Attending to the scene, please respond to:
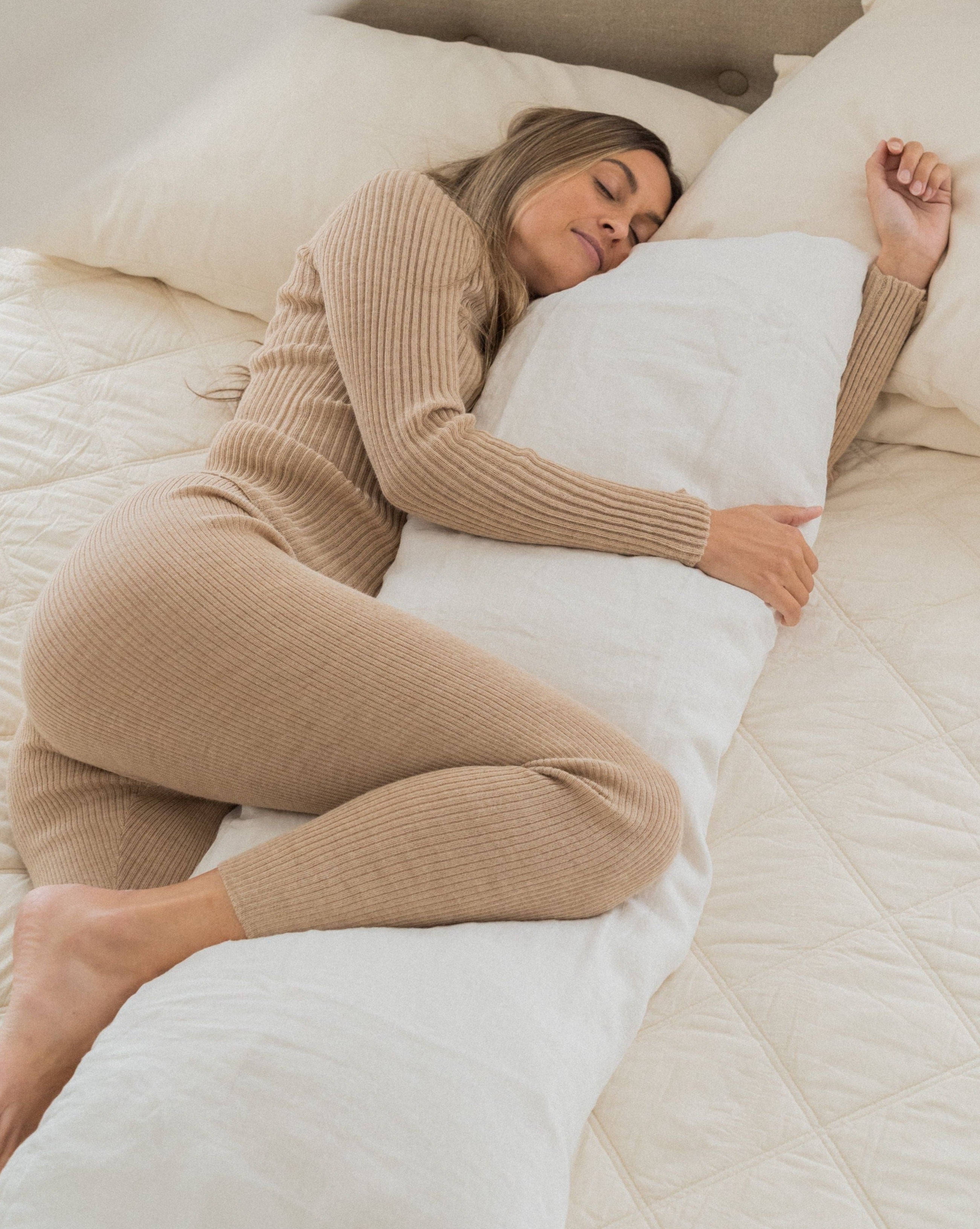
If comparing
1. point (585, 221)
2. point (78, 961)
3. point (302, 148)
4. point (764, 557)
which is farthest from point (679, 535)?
point (302, 148)

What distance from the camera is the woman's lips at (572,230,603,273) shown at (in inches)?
52.2

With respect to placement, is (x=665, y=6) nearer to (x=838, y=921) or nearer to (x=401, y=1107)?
(x=838, y=921)

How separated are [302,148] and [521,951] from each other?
1.10 metres

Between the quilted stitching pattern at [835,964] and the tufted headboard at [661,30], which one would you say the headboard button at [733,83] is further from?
the quilted stitching pattern at [835,964]

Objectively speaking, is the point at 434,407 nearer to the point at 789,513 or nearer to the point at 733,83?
the point at 789,513

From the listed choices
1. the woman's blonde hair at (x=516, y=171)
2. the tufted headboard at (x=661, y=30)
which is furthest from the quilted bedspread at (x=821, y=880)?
the tufted headboard at (x=661, y=30)

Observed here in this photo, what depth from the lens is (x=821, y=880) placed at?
91 centimetres

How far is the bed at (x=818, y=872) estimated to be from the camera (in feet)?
2.51

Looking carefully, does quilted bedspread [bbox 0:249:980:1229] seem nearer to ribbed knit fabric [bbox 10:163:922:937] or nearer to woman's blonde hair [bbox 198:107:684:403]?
ribbed knit fabric [bbox 10:163:922:937]

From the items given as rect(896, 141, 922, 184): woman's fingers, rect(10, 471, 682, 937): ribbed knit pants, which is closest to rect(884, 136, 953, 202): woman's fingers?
rect(896, 141, 922, 184): woman's fingers

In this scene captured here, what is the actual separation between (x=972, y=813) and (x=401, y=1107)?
0.54m

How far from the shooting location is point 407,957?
2.52 ft

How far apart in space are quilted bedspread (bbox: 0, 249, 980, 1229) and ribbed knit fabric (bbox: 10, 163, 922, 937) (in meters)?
0.12

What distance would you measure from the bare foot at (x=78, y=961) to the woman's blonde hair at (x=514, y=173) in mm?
683
